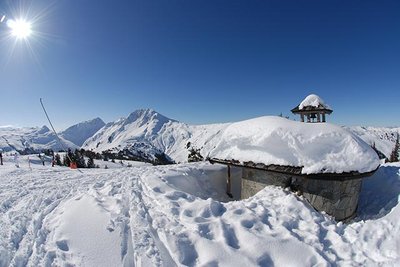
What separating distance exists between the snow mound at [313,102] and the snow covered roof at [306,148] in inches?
185

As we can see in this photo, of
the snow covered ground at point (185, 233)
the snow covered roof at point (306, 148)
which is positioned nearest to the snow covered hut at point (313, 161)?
the snow covered roof at point (306, 148)

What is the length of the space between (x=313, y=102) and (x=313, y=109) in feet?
1.13

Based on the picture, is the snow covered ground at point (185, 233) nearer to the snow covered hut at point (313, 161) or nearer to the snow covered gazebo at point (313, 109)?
the snow covered hut at point (313, 161)

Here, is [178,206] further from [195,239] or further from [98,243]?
[98,243]

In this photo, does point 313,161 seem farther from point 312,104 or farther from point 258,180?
point 312,104

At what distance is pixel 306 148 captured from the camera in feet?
21.1

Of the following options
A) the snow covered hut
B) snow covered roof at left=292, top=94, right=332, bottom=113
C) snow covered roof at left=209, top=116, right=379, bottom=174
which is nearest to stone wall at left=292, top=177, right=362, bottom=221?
the snow covered hut

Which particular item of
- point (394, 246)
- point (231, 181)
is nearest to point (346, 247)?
point (394, 246)

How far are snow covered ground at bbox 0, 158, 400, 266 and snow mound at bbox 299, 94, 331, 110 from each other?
18.5 ft

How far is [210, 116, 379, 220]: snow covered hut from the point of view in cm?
612

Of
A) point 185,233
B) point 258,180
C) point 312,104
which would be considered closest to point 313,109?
point 312,104

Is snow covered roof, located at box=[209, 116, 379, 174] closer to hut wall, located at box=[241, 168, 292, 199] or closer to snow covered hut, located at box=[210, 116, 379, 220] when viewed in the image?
snow covered hut, located at box=[210, 116, 379, 220]

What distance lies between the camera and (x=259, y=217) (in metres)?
4.97

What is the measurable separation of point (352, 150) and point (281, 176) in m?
1.91
